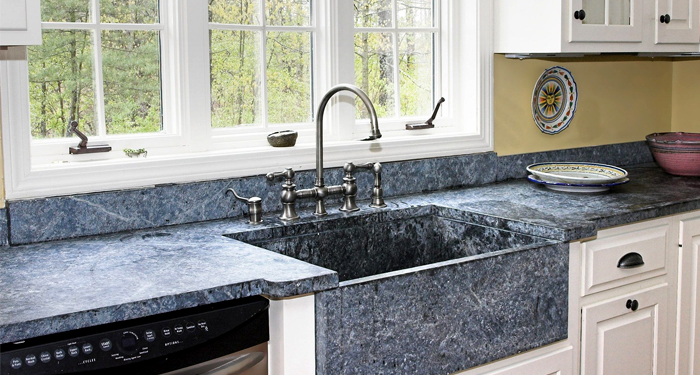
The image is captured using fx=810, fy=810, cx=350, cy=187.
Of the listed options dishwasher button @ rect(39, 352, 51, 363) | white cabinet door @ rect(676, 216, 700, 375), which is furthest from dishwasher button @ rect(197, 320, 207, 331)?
white cabinet door @ rect(676, 216, 700, 375)

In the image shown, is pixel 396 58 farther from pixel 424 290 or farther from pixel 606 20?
pixel 424 290

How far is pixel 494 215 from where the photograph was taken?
97.0 inches

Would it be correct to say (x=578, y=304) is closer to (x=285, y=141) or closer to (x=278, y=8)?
(x=285, y=141)

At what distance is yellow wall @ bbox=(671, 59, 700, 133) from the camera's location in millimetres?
3783

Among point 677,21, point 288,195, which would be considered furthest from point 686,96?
point 288,195

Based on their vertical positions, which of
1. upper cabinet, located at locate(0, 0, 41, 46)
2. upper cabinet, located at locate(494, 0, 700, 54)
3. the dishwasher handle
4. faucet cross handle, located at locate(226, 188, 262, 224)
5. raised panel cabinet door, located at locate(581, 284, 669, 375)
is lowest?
raised panel cabinet door, located at locate(581, 284, 669, 375)

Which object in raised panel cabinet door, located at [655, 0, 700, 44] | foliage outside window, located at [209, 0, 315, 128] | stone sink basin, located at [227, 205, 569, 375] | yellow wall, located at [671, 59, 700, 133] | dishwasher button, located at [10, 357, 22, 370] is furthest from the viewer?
yellow wall, located at [671, 59, 700, 133]

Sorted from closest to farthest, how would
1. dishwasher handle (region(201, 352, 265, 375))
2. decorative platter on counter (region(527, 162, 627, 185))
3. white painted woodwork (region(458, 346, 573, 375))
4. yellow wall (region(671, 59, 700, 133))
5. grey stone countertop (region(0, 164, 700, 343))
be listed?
1. grey stone countertop (region(0, 164, 700, 343))
2. dishwasher handle (region(201, 352, 265, 375))
3. white painted woodwork (region(458, 346, 573, 375))
4. decorative platter on counter (region(527, 162, 627, 185))
5. yellow wall (region(671, 59, 700, 133))

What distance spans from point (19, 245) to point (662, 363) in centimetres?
205

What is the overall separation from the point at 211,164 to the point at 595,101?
1847 millimetres

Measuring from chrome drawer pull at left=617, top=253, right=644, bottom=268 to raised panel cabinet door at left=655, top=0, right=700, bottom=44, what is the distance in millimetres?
1045

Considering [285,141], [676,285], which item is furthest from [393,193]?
[676,285]

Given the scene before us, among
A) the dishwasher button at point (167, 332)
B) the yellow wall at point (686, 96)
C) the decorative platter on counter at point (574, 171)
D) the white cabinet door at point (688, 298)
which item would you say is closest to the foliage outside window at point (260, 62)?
the decorative platter on counter at point (574, 171)

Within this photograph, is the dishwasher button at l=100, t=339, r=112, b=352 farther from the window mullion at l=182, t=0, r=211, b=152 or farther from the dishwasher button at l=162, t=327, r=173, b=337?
the window mullion at l=182, t=0, r=211, b=152
